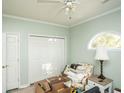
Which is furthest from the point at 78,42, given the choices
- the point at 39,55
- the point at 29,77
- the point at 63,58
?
the point at 29,77

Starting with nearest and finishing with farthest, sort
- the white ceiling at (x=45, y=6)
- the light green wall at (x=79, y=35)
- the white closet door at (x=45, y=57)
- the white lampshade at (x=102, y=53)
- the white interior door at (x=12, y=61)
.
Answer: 1. the white ceiling at (x=45, y=6)
2. the white lampshade at (x=102, y=53)
3. the light green wall at (x=79, y=35)
4. the white interior door at (x=12, y=61)
5. the white closet door at (x=45, y=57)

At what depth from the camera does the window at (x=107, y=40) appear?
285 cm

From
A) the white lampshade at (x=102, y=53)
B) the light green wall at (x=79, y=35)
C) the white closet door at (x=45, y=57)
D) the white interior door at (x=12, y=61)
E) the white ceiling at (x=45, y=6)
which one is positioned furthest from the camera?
the white closet door at (x=45, y=57)

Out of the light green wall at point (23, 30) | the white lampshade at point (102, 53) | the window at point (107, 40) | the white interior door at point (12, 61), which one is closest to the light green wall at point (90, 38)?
the window at point (107, 40)

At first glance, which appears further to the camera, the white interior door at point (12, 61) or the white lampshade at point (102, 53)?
the white interior door at point (12, 61)

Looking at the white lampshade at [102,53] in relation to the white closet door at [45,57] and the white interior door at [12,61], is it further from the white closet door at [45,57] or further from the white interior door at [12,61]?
the white interior door at [12,61]

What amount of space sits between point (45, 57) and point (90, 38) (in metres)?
2.10

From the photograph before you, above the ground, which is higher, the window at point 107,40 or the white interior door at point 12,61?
the window at point 107,40

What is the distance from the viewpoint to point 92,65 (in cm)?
344

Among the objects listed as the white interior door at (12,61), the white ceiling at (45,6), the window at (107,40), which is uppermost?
the white ceiling at (45,6)

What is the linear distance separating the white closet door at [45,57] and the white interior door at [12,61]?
52 cm

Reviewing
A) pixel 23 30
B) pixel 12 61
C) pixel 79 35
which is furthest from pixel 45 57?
pixel 79 35

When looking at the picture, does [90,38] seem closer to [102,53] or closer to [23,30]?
[102,53]

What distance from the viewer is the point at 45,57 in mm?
4125
